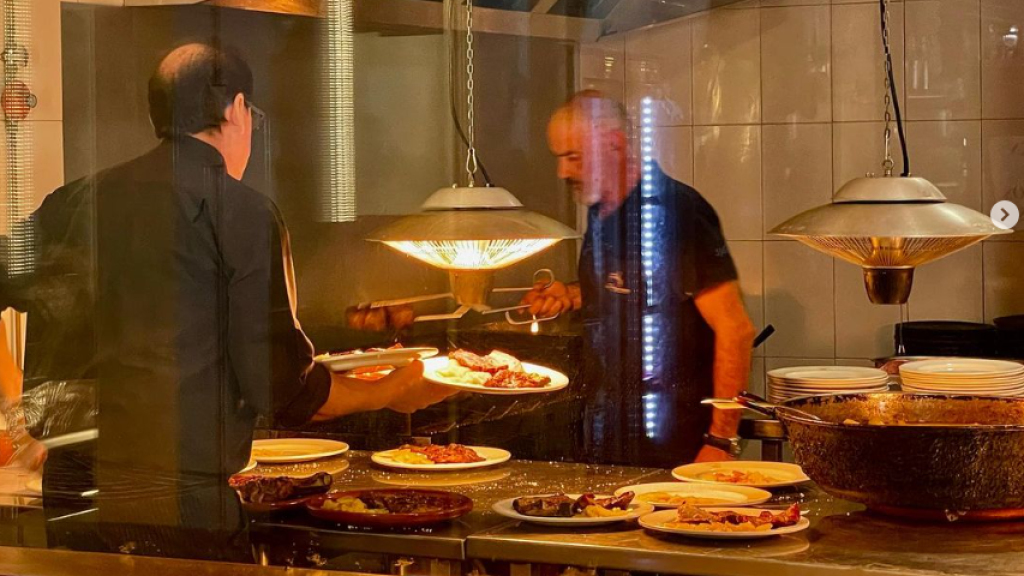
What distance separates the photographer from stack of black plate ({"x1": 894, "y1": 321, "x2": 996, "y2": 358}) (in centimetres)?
330

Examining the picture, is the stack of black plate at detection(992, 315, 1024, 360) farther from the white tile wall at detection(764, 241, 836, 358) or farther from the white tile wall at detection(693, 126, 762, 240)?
the white tile wall at detection(693, 126, 762, 240)

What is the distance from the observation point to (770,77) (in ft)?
11.4

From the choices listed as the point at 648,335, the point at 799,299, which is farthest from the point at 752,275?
the point at 648,335

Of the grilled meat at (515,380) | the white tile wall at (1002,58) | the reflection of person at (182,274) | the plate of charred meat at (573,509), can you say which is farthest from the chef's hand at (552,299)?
the white tile wall at (1002,58)

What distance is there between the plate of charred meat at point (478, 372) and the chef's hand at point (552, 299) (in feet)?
0.54

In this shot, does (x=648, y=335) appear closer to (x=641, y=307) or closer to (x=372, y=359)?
(x=641, y=307)

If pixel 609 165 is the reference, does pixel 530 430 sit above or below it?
below

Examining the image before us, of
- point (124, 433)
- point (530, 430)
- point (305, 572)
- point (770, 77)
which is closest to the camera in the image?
point (305, 572)

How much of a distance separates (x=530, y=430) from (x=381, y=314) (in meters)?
0.55

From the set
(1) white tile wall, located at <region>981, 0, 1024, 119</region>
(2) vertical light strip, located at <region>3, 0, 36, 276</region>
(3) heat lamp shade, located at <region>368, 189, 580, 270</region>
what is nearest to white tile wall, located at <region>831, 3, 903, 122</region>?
(1) white tile wall, located at <region>981, 0, 1024, 119</region>

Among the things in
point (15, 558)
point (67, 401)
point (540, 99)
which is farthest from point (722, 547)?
point (540, 99)

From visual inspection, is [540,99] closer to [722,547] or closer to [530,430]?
[530,430]

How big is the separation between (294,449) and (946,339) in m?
1.70

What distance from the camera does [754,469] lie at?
2.33 metres
